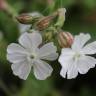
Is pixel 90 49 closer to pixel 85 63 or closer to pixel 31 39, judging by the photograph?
pixel 85 63

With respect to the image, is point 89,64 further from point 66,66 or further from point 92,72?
point 92,72

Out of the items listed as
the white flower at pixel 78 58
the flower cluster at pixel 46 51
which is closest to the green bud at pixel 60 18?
the flower cluster at pixel 46 51

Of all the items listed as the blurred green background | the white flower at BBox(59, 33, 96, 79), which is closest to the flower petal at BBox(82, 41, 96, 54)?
the white flower at BBox(59, 33, 96, 79)

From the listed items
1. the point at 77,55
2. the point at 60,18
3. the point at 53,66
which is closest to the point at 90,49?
the point at 77,55

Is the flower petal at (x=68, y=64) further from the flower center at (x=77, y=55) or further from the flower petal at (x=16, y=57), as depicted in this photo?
the flower petal at (x=16, y=57)

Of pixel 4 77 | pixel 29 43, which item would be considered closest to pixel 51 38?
pixel 29 43
